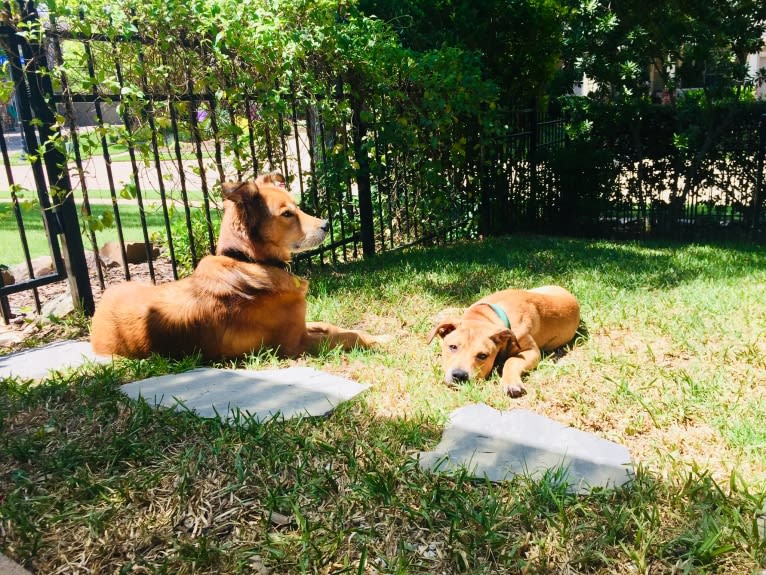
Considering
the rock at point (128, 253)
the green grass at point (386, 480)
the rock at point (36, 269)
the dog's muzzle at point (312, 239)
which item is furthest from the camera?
the rock at point (128, 253)

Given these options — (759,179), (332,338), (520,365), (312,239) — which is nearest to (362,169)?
(312,239)

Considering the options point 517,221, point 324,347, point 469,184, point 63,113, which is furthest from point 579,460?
point 517,221

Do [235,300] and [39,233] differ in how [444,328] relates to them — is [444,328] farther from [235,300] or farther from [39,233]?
[39,233]

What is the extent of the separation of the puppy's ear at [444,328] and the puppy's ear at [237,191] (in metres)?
1.44

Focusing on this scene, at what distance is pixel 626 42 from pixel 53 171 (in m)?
7.72

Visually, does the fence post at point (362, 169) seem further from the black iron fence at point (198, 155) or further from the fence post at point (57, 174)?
the fence post at point (57, 174)

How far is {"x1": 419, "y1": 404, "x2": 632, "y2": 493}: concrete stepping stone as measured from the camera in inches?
106

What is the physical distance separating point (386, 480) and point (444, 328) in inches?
66.3

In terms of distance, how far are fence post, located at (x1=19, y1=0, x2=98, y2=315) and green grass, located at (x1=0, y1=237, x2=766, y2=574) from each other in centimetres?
141

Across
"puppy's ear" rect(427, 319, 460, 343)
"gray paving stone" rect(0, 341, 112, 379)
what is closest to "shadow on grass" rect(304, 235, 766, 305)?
"puppy's ear" rect(427, 319, 460, 343)

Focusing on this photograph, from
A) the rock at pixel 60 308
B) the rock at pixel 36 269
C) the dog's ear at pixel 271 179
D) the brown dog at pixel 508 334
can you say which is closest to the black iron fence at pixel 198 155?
the rock at pixel 60 308

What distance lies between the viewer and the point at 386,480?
2.59m

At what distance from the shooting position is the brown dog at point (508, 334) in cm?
379

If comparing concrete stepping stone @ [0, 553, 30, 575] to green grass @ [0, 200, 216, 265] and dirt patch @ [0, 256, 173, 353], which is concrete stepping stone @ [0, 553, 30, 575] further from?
green grass @ [0, 200, 216, 265]
